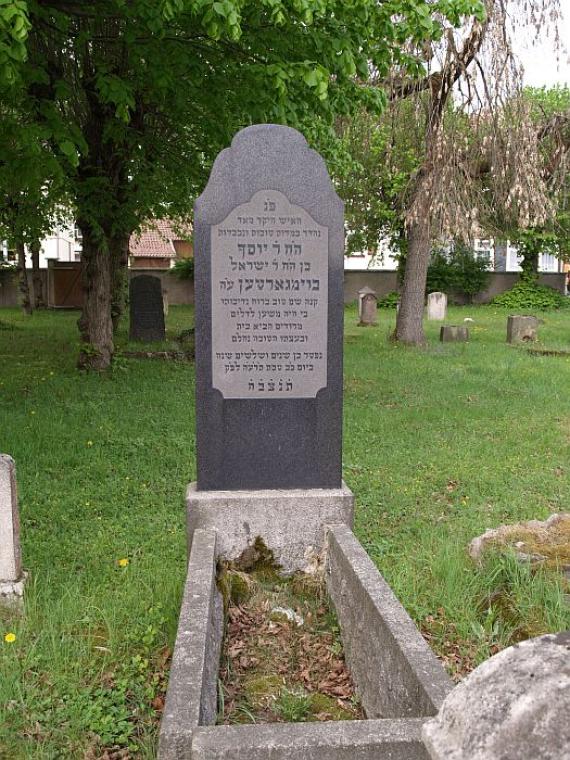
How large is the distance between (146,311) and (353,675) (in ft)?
44.0

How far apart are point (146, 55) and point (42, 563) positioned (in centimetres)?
613

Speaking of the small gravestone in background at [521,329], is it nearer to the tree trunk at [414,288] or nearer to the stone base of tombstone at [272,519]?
the tree trunk at [414,288]

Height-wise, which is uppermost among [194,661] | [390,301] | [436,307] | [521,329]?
[390,301]

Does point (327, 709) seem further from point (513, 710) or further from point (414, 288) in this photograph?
point (414, 288)

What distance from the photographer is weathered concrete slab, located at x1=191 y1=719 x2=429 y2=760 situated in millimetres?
2045

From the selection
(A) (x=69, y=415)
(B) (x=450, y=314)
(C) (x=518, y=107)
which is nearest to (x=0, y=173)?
(A) (x=69, y=415)

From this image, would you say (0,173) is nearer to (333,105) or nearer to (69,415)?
(69,415)

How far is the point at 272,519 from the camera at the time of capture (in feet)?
13.4

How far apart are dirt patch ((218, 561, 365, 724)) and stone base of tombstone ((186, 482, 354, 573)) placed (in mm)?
129

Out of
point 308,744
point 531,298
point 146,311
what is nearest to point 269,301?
point 308,744

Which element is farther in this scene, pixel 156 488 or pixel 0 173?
pixel 0 173

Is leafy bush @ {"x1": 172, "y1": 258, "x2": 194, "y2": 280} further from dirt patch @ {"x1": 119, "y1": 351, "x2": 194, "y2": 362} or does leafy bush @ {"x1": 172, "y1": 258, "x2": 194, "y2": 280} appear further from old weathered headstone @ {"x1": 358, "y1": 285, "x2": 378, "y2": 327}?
dirt patch @ {"x1": 119, "y1": 351, "x2": 194, "y2": 362}

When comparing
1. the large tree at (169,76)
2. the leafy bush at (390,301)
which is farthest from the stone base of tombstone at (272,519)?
the leafy bush at (390,301)

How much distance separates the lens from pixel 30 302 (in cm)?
2659
